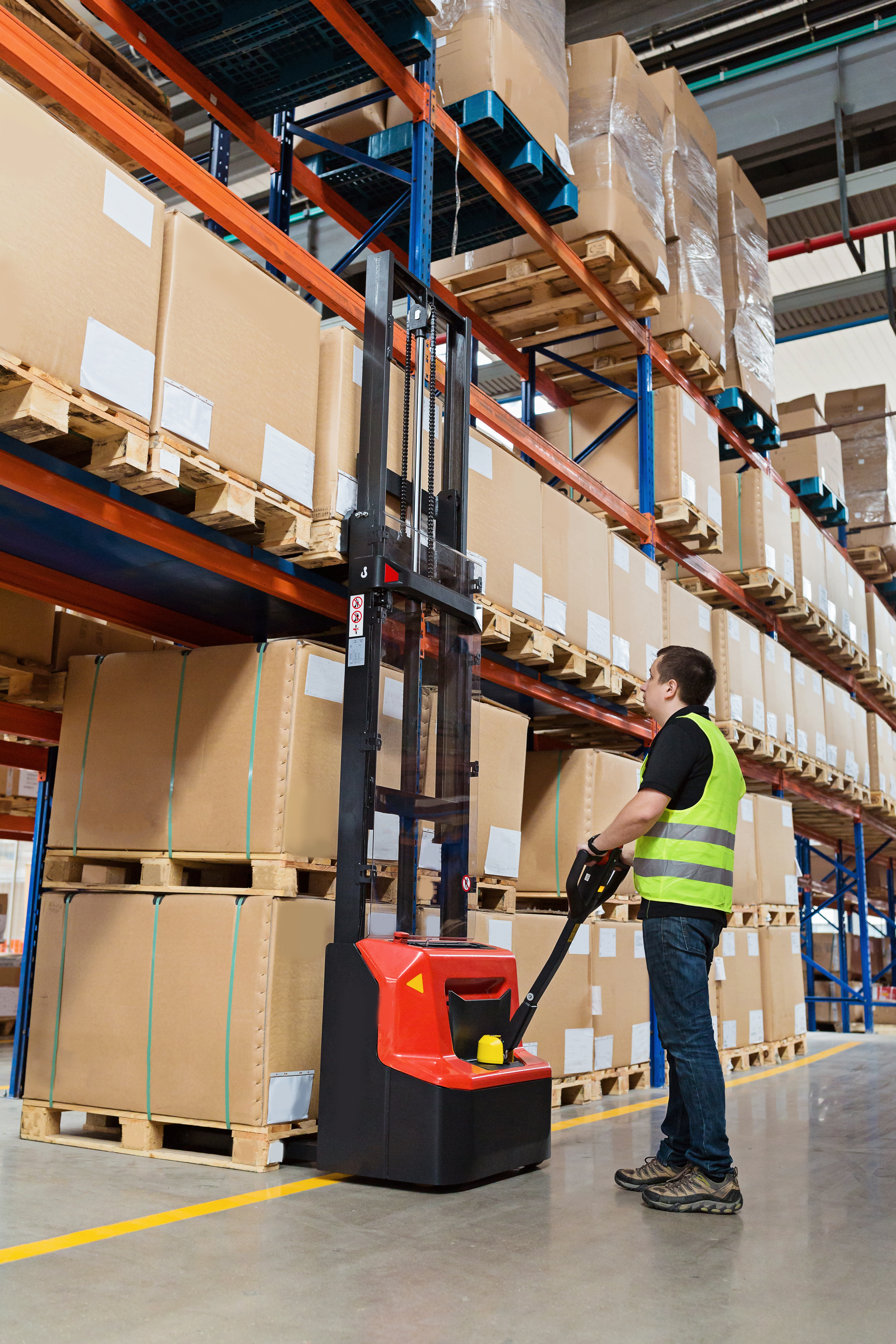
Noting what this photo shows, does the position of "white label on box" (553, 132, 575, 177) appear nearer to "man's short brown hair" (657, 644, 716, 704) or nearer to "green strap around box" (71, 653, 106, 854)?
"man's short brown hair" (657, 644, 716, 704)

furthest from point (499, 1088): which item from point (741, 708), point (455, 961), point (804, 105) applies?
point (804, 105)

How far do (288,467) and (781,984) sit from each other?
6.38 metres

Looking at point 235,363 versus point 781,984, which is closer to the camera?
point 235,363

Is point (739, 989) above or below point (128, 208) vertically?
below

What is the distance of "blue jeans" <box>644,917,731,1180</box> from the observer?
334 centimetres

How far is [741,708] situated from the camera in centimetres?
794

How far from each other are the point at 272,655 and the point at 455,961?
1210 millimetres

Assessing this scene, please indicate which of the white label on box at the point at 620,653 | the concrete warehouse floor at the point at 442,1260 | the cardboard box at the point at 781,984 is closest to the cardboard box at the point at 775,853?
the cardboard box at the point at 781,984

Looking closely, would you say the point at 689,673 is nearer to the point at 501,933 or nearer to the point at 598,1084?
the point at 501,933

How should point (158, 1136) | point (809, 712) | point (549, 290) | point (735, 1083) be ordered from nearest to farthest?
1. point (158, 1136)
2. point (549, 290)
3. point (735, 1083)
4. point (809, 712)

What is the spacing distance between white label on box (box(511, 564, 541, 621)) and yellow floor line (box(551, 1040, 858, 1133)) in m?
2.18

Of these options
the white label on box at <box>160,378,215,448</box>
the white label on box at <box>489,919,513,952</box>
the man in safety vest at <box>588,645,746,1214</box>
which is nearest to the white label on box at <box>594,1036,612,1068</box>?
the white label on box at <box>489,919,513,952</box>

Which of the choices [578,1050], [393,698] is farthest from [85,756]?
[578,1050]

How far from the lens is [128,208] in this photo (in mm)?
3287
